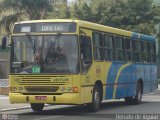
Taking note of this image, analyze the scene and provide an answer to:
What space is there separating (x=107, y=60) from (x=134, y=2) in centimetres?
2112

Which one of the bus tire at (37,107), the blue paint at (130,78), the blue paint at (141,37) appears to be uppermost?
the blue paint at (141,37)

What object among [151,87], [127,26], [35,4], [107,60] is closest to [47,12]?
[35,4]

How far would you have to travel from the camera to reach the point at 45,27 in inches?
749

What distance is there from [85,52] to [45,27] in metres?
1.63

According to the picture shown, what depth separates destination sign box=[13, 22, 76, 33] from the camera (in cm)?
1883

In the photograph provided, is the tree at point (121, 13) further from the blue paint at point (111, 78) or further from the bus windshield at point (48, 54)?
the bus windshield at point (48, 54)

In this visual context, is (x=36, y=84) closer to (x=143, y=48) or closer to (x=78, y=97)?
(x=78, y=97)

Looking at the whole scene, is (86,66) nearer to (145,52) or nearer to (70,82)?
(70,82)

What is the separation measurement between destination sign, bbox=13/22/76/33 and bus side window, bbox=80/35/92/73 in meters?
0.54

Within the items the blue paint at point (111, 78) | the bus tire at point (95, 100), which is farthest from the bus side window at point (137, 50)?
the bus tire at point (95, 100)

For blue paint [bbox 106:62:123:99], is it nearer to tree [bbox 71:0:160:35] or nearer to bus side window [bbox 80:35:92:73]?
bus side window [bbox 80:35:92:73]

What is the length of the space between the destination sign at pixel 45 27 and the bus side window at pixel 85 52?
1.78ft

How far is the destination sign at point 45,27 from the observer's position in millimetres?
18828

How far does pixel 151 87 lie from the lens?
27688 mm
